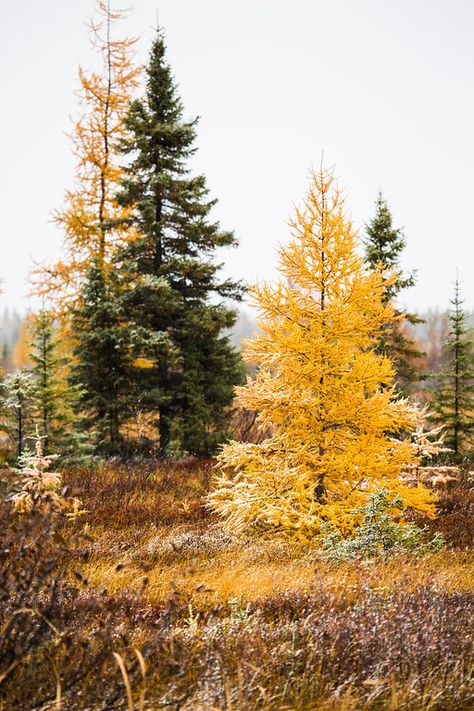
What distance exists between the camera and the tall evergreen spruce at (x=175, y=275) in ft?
44.0

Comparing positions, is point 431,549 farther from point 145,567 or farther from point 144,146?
point 144,146

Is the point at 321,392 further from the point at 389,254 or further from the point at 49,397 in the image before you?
the point at 389,254

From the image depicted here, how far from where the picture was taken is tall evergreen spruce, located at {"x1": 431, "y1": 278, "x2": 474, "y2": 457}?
15008 mm

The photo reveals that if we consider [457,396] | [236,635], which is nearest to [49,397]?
[236,635]

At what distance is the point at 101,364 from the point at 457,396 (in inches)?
438

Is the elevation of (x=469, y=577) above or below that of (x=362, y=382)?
below

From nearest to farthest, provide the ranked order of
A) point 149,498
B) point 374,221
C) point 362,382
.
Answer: point 362,382 → point 149,498 → point 374,221

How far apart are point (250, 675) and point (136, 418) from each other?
40.0 ft

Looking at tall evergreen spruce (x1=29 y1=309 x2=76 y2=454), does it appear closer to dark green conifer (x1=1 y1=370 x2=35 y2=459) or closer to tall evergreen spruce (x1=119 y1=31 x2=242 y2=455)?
dark green conifer (x1=1 y1=370 x2=35 y2=459)

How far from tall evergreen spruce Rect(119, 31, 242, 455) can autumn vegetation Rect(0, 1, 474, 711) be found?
0.07 metres

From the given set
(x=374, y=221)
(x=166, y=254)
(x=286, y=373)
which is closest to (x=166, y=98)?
(x=166, y=254)

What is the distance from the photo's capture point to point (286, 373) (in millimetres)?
7594

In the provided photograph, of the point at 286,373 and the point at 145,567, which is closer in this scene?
the point at 145,567

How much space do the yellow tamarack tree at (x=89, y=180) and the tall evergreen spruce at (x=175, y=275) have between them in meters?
2.52
